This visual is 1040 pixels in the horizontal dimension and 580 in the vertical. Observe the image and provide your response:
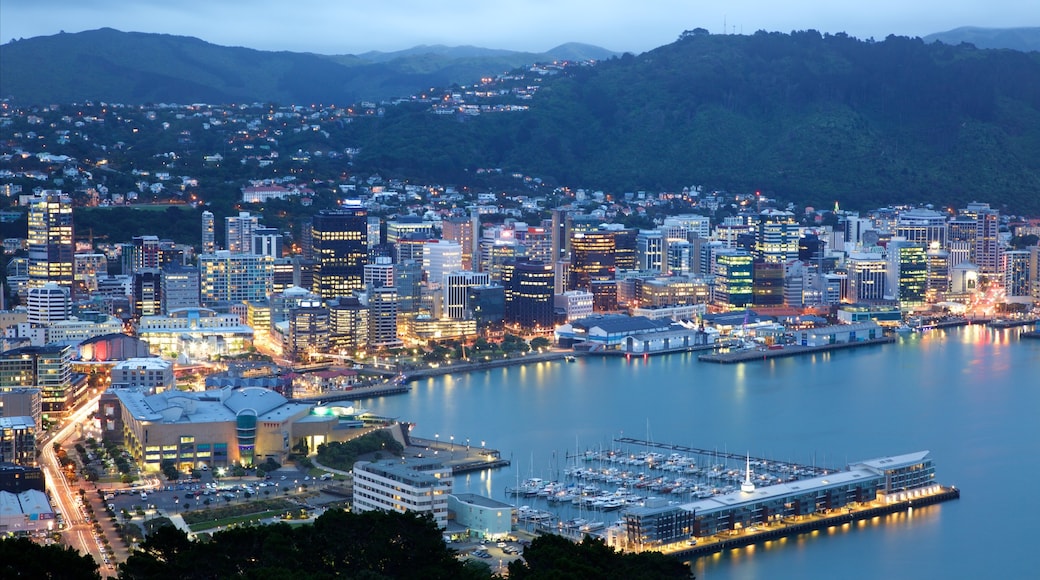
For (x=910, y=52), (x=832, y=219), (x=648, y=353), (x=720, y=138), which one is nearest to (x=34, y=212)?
(x=648, y=353)

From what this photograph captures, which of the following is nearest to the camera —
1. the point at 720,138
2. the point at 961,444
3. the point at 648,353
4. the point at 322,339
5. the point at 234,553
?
the point at 234,553

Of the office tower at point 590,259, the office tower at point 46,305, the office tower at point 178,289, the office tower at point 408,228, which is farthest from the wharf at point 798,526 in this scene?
the office tower at point 408,228

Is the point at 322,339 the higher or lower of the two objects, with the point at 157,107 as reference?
lower

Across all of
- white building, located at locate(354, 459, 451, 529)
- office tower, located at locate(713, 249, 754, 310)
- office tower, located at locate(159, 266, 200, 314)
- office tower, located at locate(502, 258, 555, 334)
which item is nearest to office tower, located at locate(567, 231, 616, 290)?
office tower, located at locate(713, 249, 754, 310)

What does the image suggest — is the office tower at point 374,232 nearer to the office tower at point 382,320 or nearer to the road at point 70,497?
the office tower at point 382,320

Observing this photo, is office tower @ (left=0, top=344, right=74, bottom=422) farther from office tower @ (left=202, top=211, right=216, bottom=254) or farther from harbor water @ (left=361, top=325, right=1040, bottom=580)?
office tower @ (left=202, top=211, right=216, bottom=254)

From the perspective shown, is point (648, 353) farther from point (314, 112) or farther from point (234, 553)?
point (314, 112)

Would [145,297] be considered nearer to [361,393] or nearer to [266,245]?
[266,245]

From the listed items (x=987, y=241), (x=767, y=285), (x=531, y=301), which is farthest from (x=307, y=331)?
(x=987, y=241)

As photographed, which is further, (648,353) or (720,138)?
(720,138)
